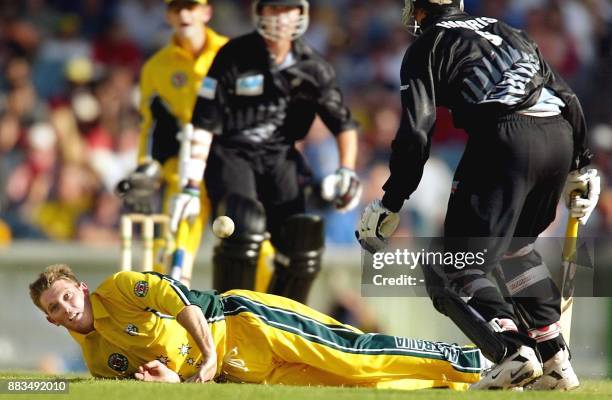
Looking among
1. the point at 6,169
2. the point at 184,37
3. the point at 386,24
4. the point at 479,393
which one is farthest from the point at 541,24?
the point at 479,393

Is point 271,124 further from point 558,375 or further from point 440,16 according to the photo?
point 558,375

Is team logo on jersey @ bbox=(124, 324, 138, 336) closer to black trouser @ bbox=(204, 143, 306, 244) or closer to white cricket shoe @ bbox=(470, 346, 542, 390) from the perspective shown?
white cricket shoe @ bbox=(470, 346, 542, 390)

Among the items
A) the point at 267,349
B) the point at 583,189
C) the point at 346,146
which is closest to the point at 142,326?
the point at 267,349

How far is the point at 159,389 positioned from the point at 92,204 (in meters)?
6.26

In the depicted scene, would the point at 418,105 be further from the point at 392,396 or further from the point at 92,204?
the point at 92,204

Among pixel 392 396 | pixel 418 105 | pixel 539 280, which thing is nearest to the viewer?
pixel 392 396

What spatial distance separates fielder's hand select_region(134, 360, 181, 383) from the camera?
5852 millimetres

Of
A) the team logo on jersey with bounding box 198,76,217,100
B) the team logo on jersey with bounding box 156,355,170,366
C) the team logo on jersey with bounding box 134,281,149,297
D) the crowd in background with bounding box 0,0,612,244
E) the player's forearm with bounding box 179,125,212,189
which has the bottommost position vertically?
the crowd in background with bounding box 0,0,612,244

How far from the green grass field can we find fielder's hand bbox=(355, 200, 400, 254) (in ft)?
2.23

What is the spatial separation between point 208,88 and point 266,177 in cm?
66

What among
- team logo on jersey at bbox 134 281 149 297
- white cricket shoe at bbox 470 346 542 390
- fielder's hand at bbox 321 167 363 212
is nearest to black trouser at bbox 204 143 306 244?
fielder's hand at bbox 321 167 363 212

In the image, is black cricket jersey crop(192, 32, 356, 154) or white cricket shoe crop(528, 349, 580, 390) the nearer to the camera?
Result: white cricket shoe crop(528, 349, 580, 390)

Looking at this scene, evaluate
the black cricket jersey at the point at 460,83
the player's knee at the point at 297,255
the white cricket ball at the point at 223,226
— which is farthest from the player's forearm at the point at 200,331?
the player's knee at the point at 297,255

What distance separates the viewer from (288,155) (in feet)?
27.9
